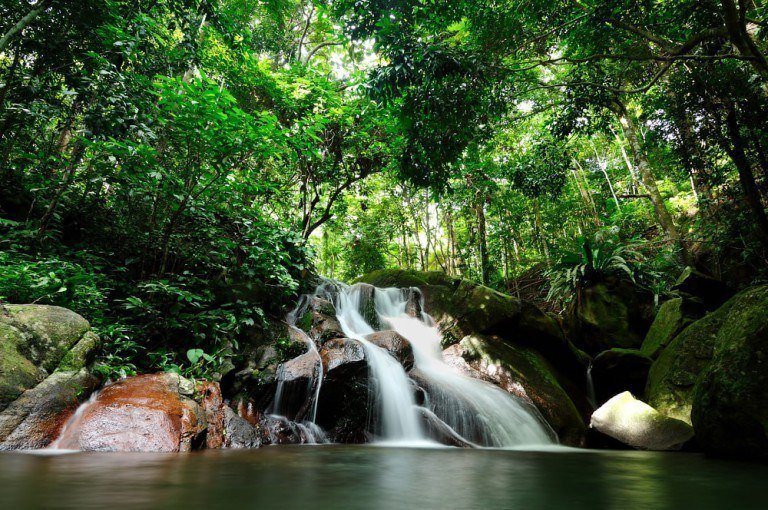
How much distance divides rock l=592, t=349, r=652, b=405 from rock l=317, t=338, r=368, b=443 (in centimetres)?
488

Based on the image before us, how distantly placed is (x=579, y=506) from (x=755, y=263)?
749cm

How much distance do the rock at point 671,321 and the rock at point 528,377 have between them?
5.97ft

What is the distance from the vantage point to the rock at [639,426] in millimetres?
4195

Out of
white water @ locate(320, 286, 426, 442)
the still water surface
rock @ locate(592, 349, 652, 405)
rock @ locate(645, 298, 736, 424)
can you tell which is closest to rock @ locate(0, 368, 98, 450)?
the still water surface

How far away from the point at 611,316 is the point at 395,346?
5.14 m

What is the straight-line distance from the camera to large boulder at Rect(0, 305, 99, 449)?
3182 mm

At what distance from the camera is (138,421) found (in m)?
3.45

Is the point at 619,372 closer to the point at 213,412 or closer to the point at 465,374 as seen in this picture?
the point at 465,374

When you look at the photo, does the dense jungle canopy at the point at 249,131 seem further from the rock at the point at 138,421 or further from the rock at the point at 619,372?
the rock at the point at 619,372

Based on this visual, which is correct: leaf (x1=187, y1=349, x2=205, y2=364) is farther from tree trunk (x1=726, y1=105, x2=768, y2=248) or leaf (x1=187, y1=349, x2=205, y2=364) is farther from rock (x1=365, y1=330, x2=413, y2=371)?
tree trunk (x1=726, y1=105, x2=768, y2=248)

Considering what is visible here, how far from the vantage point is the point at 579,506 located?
175 cm

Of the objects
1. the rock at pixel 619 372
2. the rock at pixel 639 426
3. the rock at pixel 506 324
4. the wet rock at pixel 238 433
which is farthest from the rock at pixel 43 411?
the rock at pixel 619 372

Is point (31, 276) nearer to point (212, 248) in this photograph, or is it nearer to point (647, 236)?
point (212, 248)

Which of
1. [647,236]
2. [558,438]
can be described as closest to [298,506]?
[558,438]
